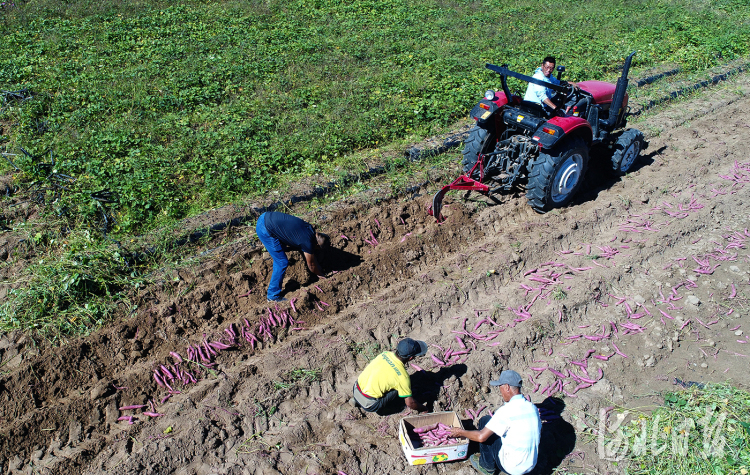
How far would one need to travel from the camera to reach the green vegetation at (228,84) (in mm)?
7430

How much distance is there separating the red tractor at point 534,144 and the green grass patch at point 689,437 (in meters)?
3.32

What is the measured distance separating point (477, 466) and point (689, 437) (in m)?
1.89

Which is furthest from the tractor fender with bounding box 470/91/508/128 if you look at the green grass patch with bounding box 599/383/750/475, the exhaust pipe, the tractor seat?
the green grass patch with bounding box 599/383/750/475

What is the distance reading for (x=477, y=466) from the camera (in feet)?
15.2

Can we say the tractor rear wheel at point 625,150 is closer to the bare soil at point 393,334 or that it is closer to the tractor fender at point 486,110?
the bare soil at point 393,334

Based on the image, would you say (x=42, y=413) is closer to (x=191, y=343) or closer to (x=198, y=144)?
(x=191, y=343)

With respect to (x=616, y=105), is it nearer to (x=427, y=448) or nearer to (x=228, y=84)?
(x=427, y=448)

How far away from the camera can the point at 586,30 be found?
1532 centimetres

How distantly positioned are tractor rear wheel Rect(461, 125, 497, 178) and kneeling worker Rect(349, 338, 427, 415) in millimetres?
3836

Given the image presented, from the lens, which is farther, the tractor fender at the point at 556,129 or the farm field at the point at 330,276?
the tractor fender at the point at 556,129

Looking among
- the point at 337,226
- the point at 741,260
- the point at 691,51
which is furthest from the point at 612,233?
the point at 691,51

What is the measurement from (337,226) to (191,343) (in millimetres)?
2622

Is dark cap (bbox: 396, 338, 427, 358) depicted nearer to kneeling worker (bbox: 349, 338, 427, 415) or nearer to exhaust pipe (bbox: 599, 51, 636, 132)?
kneeling worker (bbox: 349, 338, 427, 415)

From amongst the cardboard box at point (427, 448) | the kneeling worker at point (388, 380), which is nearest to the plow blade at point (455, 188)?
the kneeling worker at point (388, 380)
